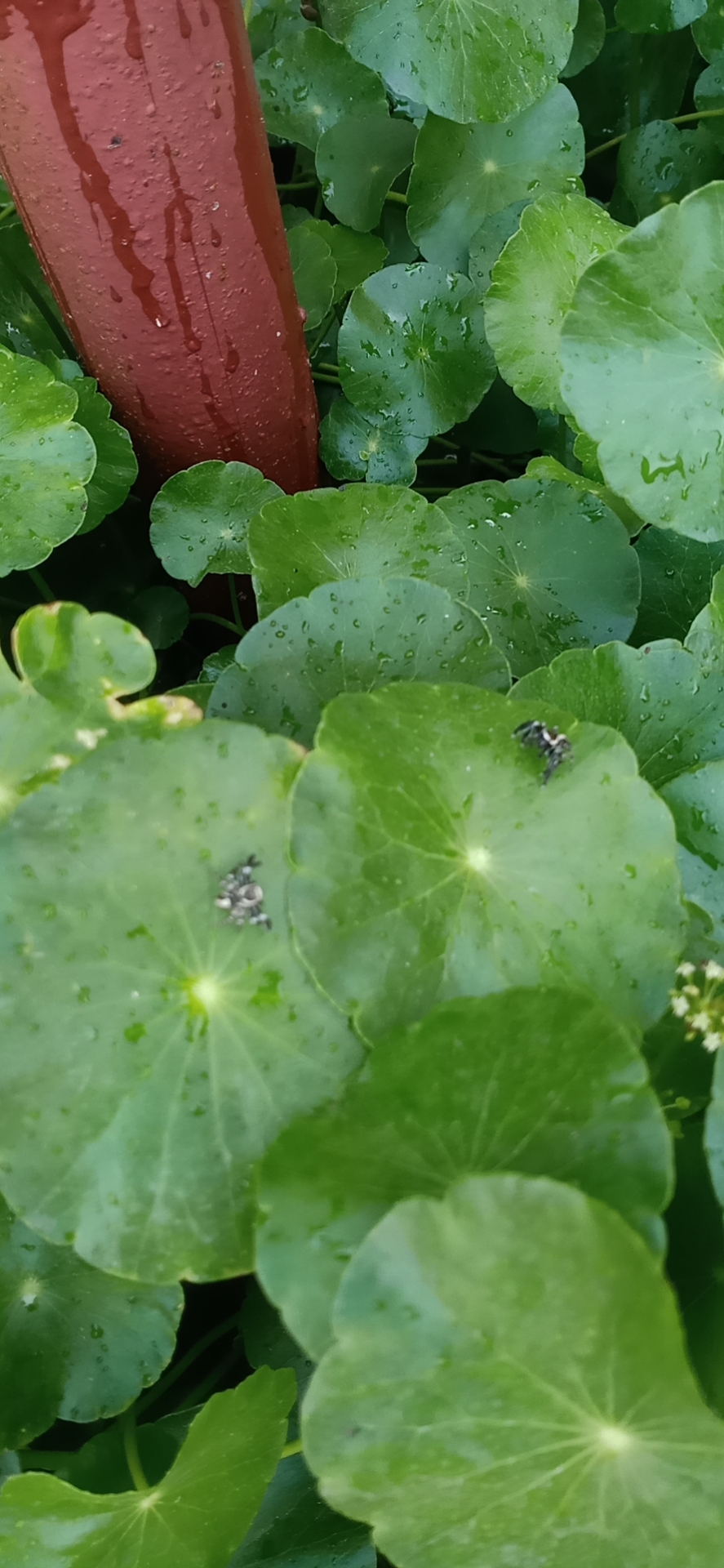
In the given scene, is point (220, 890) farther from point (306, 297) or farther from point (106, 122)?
point (306, 297)

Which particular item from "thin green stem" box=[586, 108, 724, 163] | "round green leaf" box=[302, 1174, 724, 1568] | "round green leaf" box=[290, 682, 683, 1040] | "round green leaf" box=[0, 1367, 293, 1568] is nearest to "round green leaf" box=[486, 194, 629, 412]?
"thin green stem" box=[586, 108, 724, 163]

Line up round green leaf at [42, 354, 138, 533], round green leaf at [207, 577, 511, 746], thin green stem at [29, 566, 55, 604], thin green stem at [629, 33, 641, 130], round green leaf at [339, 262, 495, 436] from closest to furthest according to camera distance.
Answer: round green leaf at [207, 577, 511, 746] < round green leaf at [42, 354, 138, 533] < thin green stem at [29, 566, 55, 604] < round green leaf at [339, 262, 495, 436] < thin green stem at [629, 33, 641, 130]

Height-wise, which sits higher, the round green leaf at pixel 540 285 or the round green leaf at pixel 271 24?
the round green leaf at pixel 271 24

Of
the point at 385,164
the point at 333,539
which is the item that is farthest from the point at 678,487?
the point at 385,164

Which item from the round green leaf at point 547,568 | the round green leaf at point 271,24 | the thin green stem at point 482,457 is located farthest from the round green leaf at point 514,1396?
the round green leaf at point 271,24

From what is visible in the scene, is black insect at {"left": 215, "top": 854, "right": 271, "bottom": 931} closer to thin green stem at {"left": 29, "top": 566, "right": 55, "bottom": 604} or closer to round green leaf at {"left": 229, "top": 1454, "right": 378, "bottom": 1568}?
round green leaf at {"left": 229, "top": 1454, "right": 378, "bottom": 1568}

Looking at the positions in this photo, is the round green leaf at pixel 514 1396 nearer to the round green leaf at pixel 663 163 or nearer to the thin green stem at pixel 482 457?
the thin green stem at pixel 482 457
